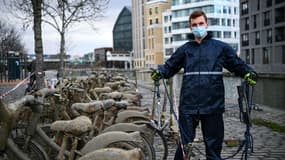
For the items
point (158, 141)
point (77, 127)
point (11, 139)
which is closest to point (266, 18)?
point (158, 141)

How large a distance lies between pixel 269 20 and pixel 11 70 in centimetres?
3210

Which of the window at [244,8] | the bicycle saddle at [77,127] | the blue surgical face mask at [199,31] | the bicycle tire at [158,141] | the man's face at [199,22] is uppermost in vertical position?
the window at [244,8]

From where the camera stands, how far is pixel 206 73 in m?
4.73

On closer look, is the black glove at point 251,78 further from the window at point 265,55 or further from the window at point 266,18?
the window at point 266,18

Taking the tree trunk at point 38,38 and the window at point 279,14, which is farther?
the window at point 279,14

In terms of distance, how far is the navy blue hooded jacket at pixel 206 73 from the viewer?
4734mm

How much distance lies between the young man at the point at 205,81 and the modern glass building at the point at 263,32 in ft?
119

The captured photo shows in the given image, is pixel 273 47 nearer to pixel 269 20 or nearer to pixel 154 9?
pixel 269 20

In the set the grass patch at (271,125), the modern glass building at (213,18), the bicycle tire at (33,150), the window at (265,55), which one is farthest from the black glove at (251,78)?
the modern glass building at (213,18)

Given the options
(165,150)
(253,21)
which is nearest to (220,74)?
(165,150)

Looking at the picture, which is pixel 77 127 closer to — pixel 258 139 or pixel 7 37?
pixel 258 139

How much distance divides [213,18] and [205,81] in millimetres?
83440

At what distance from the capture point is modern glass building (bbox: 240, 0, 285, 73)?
44500mm

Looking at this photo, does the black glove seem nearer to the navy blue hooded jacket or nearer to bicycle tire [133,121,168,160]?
the navy blue hooded jacket
